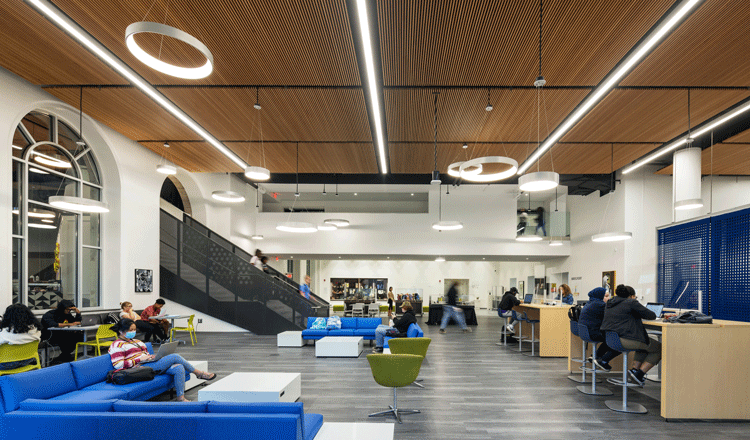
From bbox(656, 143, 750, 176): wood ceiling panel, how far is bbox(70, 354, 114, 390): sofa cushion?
11.2 meters

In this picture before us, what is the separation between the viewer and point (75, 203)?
6.83 m

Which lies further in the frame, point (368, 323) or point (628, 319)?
point (368, 323)

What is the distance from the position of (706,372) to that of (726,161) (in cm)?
715

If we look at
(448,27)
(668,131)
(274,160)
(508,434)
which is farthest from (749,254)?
(274,160)

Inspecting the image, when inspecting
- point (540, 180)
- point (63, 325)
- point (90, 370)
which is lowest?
point (63, 325)

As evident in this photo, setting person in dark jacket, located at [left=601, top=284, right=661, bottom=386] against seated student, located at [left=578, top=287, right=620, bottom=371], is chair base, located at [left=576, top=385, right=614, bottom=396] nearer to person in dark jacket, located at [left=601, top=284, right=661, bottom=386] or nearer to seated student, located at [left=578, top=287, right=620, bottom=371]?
seated student, located at [left=578, top=287, right=620, bottom=371]

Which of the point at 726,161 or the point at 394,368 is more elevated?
the point at 726,161

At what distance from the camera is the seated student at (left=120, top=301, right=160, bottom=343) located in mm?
8941

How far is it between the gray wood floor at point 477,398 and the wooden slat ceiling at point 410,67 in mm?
4281

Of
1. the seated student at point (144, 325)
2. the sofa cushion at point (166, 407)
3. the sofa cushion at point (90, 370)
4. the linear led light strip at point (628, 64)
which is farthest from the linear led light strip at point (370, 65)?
the seated student at point (144, 325)

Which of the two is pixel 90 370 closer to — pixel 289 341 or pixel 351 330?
pixel 289 341

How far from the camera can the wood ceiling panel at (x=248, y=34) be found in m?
4.55

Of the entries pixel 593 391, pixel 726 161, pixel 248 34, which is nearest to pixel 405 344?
pixel 593 391

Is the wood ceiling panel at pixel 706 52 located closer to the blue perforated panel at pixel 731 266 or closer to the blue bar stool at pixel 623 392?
the blue perforated panel at pixel 731 266
